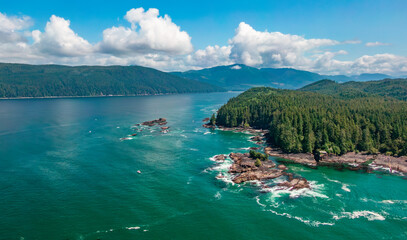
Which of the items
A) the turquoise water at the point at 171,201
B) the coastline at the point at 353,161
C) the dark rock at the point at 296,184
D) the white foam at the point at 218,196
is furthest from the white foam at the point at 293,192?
the coastline at the point at 353,161

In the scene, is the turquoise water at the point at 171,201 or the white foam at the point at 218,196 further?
the white foam at the point at 218,196


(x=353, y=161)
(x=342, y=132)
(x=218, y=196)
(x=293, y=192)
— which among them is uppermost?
(x=342, y=132)

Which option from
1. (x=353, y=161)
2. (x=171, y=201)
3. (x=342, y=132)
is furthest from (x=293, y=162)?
(x=171, y=201)

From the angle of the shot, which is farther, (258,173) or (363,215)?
(258,173)

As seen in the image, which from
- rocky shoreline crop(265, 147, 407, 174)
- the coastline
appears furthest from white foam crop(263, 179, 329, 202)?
rocky shoreline crop(265, 147, 407, 174)

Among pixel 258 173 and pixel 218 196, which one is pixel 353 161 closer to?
pixel 258 173

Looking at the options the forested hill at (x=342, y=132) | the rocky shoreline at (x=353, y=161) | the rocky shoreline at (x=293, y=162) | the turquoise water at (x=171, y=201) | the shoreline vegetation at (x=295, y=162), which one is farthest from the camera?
the forested hill at (x=342, y=132)

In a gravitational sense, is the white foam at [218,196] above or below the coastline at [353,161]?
below

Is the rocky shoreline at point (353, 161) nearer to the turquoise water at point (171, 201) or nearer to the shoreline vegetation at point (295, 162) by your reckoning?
the shoreline vegetation at point (295, 162)

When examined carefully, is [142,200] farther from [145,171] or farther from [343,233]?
[343,233]
